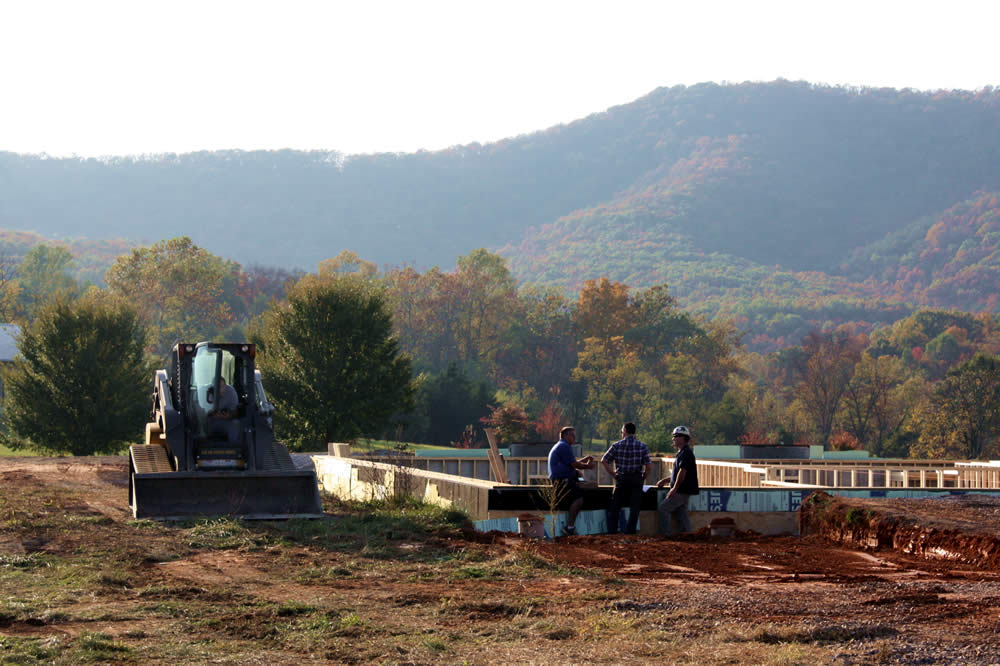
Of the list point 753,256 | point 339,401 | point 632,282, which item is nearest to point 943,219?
point 753,256

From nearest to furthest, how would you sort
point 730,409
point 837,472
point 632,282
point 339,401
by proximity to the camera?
1. point 837,472
2. point 339,401
3. point 730,409
4. point 632,282

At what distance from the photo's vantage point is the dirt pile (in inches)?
512

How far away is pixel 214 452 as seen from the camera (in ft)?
59.8

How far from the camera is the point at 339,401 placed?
40500 mm

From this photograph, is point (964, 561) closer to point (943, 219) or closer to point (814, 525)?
point (814, 525)

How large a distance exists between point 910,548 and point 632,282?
538 feet

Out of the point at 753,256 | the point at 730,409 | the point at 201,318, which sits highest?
the point at 753,256

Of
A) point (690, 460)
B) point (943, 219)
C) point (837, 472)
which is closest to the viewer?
point (690, 460)

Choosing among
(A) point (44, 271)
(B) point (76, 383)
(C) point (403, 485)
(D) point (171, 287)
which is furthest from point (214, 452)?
(A) point (44, 271)

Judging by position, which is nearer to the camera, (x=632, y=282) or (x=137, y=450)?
(x=137, y=450)

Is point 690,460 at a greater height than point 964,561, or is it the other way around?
point 690,460

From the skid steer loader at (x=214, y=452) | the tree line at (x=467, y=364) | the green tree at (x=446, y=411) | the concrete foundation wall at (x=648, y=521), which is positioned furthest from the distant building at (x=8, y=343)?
the concrete foundation wall at (x=648, y=521)

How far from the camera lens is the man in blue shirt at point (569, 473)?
50.4ft

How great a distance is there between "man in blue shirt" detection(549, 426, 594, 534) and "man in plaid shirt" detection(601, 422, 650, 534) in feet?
1.17
